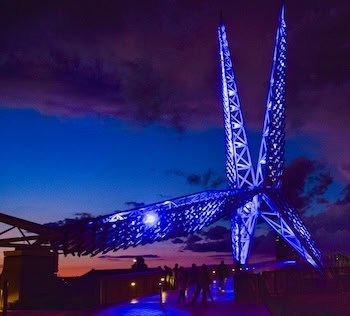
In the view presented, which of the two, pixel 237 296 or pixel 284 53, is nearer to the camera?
pixel 237 296

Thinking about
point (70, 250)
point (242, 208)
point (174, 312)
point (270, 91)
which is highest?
point (270, 91)

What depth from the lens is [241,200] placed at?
32.8 meters

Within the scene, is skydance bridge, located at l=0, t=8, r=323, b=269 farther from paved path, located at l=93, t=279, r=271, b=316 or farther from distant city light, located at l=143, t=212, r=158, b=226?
paved path, located at l=93, t=279, r=271, b=316

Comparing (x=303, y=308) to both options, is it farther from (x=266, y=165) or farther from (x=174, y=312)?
(x=266, y=165)

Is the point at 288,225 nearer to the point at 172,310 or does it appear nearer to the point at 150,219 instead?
the point at 150,219

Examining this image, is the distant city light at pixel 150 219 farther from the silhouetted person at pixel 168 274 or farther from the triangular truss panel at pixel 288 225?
the triangular truss panel at pixel 288 225

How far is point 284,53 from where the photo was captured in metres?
37.7

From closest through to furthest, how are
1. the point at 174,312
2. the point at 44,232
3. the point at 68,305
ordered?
the point at 174,312, the point at 68,305, the point at 44,232

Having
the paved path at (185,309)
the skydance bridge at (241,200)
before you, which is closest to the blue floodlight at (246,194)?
the skydance bridge at (241,200)

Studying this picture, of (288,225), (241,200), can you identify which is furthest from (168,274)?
(288,225)

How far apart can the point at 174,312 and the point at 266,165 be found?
68.9 ft

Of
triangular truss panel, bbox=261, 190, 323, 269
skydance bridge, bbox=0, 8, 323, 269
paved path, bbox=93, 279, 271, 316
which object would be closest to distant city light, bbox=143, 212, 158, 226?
skydance bridge, bbox=0, 8, 323, 269

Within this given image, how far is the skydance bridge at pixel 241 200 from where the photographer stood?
2492 cm

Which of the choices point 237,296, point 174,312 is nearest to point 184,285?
point 237,296
